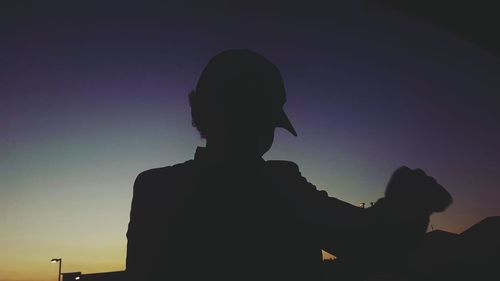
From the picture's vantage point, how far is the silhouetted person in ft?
4.68

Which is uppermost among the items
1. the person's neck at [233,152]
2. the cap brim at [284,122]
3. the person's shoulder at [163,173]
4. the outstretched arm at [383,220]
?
the cap brim at [284,122]

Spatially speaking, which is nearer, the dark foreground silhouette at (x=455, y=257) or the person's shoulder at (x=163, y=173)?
the dark foreground silhouette at (x=455, y=257)

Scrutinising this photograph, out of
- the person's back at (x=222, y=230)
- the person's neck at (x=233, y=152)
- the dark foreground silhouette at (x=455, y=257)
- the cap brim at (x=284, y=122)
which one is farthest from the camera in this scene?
the cap brim at (x=284, y=122)

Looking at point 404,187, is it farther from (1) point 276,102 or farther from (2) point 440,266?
(1) point 276,102

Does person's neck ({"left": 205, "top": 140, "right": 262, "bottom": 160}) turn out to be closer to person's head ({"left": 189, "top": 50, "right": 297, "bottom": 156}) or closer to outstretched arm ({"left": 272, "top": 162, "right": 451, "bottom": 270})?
person's head ({"left": 189, "top": 50, "right": 297, "bottom": 156})

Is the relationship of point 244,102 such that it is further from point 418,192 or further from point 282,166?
point 418,192

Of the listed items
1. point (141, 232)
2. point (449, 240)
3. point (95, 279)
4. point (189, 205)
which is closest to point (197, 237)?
point (189, 205)

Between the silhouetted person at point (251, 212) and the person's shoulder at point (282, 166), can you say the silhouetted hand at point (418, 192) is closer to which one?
the silhouetted person at point (251, 212)

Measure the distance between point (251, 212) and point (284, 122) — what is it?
57 centimetres

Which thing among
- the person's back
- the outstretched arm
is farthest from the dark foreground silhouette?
the person's back

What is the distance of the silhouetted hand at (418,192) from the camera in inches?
53.7

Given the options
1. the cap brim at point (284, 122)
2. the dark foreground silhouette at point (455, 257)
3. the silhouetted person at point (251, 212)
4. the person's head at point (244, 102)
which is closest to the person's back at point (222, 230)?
the silhouetted person at point (251, 212)

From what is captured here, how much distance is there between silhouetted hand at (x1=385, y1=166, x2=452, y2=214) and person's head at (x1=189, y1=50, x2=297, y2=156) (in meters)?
0.65

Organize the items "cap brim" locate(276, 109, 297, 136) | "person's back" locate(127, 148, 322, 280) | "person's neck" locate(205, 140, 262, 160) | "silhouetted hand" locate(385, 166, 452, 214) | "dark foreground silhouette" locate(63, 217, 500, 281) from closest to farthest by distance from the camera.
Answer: "dark foreground silhouette" locate(63, 217, 500, 281)
"silhouetted hand" locate(385, 166, 452, 214)
"person's back" locate(127, 148, 322, 280)
"person's neck" locate(205, 140, 262, 160)
"cap brim" locate(276, 109, 297, 136)
